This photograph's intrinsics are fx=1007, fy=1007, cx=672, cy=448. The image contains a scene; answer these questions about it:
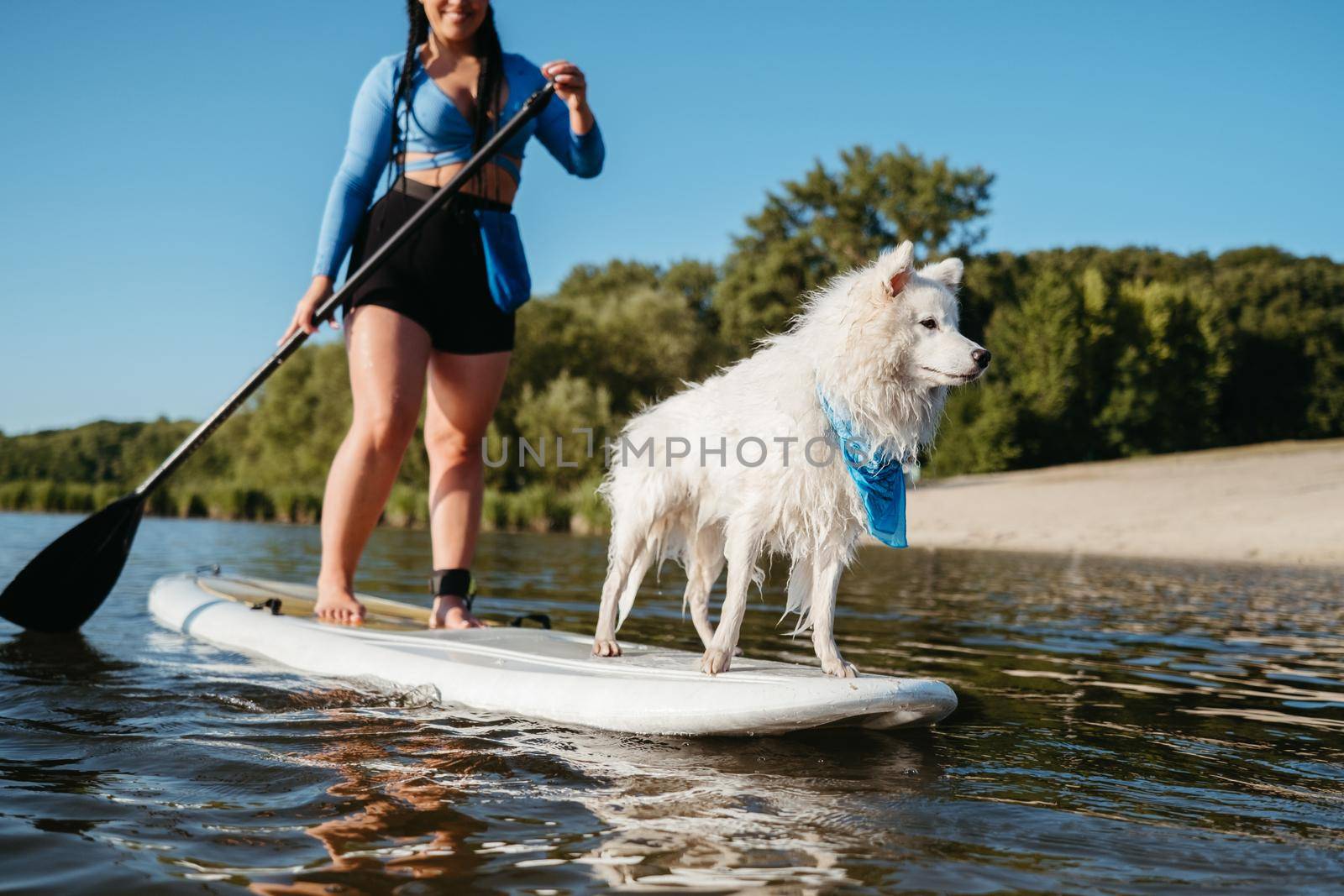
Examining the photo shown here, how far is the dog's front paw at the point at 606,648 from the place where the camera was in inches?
172

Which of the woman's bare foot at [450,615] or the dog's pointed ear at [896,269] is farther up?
the dog's pointed ear at [896,269]

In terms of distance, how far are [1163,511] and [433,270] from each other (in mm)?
23833

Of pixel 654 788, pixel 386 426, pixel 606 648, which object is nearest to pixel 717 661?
pixel 606 648

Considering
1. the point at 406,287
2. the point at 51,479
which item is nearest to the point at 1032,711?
the point at 406,287

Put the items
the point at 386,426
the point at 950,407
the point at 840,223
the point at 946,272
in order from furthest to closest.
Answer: the point at 840,223 < the point at 950,407 < the point at 386,426 < the point at 946,272

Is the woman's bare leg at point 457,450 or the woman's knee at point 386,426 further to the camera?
the woman's bare leg at point 457,450

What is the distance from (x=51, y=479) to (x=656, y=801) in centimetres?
3058

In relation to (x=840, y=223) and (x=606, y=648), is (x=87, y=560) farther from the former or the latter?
(x=840, y=223)

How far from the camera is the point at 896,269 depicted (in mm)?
3500

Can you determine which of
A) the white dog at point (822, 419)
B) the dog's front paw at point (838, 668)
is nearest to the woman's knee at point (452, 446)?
the white dog at point (822, 419)

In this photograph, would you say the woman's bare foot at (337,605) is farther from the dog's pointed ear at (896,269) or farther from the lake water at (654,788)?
the dog's pointed ear at (896,269)

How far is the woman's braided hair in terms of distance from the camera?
5.11 metres

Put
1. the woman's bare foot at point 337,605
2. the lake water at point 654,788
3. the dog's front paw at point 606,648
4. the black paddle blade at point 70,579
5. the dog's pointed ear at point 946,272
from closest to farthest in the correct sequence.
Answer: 1. the lake water at point 654,788
2. the dog's pointed ear at point 946,272
3. the dog's front paw at point 606,648
4. the woman's bare foot at point 337,605
5. the black paddle blade at point 70,579

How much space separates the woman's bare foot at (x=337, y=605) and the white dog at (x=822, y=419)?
211 centimetres
